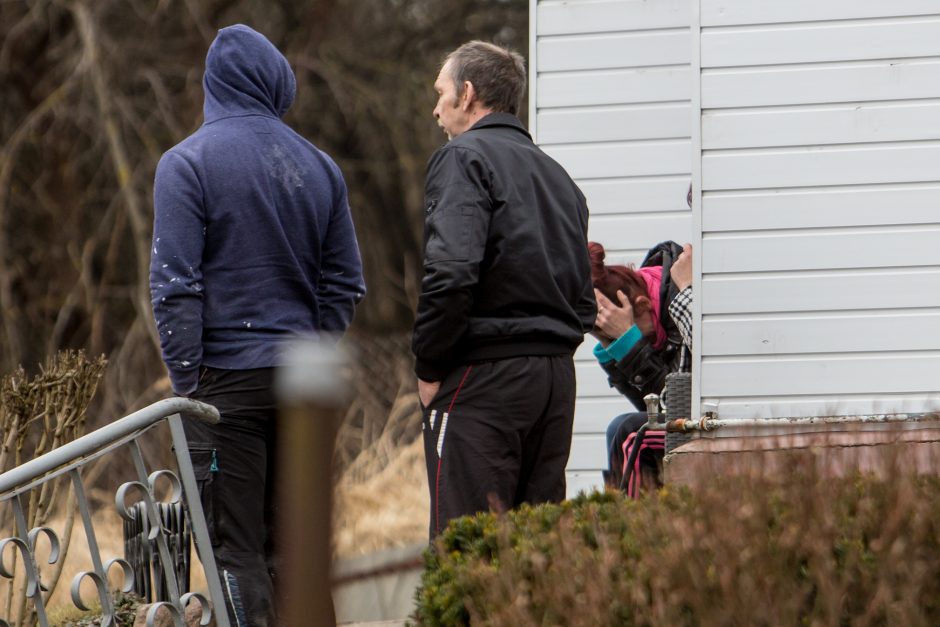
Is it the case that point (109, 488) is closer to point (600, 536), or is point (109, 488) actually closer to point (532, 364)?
point (532, 364)

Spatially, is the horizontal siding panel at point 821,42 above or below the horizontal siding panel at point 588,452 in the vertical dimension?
above

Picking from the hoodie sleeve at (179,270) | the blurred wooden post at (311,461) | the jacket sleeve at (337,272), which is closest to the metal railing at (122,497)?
the hoodie sleeve at (179,270)

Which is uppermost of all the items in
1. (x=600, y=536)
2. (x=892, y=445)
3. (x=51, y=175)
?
(x=51, y=175)

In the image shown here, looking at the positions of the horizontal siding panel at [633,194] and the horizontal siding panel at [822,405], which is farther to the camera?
the horizontal siding panel at [633,194]

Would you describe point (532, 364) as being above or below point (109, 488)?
above

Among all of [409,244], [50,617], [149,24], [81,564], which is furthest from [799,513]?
[409,244]

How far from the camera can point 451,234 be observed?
425 centimetres

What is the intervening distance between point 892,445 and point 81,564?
6282 mm

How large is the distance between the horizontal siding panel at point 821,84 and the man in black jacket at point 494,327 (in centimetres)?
87

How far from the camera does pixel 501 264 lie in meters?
4.34

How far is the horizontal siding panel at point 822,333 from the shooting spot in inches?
193

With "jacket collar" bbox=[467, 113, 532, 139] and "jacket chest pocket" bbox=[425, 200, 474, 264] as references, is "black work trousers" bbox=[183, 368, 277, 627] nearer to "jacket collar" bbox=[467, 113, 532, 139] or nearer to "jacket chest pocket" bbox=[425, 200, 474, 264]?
"jacket chest pocket" bbox=[425, 200, 474, 264]

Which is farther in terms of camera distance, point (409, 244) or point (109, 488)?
point (409, 244)

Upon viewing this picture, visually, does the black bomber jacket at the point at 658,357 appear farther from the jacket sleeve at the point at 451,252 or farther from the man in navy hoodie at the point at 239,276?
the man in navy hoodie at the point at 239,276
